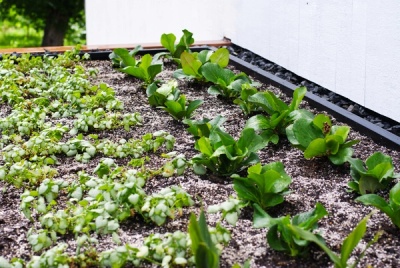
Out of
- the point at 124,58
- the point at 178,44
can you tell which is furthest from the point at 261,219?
the point at 178,44

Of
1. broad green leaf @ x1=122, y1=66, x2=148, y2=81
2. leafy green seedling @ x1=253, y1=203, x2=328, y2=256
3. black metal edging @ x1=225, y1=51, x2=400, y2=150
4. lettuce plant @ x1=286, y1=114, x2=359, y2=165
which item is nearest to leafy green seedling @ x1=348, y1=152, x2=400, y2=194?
lettuce plant @ x1=286, y1=114, x2=359, y2=165

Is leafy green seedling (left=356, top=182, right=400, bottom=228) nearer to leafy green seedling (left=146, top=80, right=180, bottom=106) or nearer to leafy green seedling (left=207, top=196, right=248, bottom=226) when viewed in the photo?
leafy green seedling (left=207, top=196, right=248, bottom=226)

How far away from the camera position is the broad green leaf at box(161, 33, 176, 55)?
448cm

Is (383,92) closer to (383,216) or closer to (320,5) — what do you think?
(320,5)

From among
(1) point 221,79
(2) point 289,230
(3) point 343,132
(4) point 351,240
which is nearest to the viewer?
(4) point 351,240

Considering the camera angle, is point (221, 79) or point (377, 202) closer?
point (377, 202)

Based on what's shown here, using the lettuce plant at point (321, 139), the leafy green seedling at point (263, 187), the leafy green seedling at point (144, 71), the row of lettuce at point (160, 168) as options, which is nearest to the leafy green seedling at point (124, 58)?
the row of lettuce at point (160, 168)

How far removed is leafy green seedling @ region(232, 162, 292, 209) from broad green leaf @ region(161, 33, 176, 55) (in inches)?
92.2

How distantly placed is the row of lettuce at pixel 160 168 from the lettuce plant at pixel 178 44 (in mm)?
373

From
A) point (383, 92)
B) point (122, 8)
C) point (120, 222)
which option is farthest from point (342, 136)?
point (122, 8)

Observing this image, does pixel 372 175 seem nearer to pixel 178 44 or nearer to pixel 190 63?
pixel 190 63

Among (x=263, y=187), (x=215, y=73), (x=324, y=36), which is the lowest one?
(x=263, y=187)

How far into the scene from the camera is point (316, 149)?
2637 mm

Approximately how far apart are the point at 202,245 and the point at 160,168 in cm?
100
